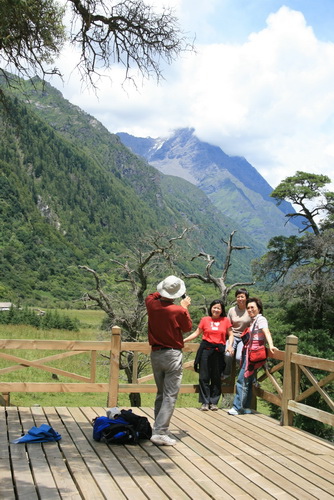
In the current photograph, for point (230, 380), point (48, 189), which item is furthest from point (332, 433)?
point (48, 189)

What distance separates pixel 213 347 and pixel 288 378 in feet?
3.53

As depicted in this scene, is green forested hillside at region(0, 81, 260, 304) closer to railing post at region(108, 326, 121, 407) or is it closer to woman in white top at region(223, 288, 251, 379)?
woman in white top at region(223, 288, 251, 379)

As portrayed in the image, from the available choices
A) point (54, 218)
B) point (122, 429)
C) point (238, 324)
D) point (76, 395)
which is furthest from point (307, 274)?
point (54, 218)

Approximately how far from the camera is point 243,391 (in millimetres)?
7473

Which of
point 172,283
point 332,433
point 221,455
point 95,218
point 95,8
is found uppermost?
point 95,218

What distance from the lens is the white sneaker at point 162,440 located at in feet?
18.3

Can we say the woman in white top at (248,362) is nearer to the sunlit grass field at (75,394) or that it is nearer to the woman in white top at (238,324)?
the woman in white top at (238,324)

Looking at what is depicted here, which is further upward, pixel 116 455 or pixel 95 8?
pixel 95 8

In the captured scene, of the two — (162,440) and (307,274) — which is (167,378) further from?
(307,274)

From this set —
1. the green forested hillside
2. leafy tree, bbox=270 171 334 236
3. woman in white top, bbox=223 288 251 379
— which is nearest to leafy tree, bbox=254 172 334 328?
leafy tree, bbox=270 171 334 236

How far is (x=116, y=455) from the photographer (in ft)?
16.8

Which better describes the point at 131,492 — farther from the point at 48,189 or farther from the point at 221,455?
the point at 48,189

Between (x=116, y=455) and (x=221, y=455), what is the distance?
3.44ft

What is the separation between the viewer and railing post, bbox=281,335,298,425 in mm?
6938
